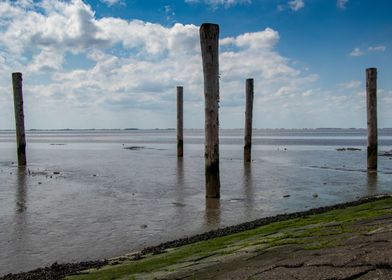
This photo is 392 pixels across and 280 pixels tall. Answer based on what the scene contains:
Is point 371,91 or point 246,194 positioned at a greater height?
point 371,91

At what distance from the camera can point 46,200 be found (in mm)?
11992

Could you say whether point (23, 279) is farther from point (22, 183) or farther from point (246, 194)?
point (22, 183)

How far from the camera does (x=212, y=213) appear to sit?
10000 millimetres

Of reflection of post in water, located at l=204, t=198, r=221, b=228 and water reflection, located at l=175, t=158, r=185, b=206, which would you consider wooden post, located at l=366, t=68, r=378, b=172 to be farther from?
reflection of post in water, located at l=204, t=198, r=221, b=228

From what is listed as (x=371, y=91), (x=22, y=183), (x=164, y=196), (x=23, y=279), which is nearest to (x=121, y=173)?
(x=22, y=183)

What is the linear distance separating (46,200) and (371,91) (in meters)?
12.9

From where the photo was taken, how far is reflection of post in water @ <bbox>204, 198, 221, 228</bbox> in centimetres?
902

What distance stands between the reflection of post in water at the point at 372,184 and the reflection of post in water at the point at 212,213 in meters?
4.75

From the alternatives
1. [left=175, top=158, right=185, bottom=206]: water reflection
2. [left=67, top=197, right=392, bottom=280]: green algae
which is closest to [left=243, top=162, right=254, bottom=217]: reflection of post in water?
[left=175, top=158, right=185, bottom=206]: water reflection

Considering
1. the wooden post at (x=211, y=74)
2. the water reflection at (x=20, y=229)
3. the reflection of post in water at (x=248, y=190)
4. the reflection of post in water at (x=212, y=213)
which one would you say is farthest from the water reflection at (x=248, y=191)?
the water reflection at (x=20, y=229)

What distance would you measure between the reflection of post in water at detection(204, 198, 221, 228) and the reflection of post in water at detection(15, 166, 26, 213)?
463cm

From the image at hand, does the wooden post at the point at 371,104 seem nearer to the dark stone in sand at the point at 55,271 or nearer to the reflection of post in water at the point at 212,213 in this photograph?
the reflection of post in water at the point at 212,213

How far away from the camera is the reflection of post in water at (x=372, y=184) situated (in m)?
12.8

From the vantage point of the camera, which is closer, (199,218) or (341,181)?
(199,218)
